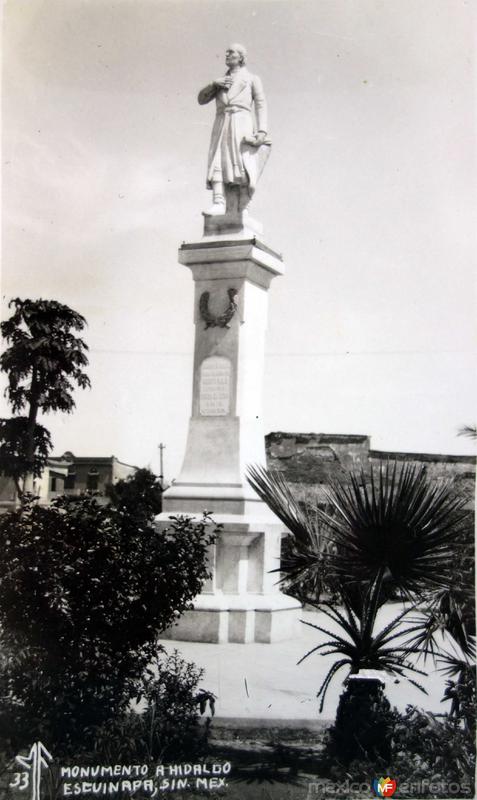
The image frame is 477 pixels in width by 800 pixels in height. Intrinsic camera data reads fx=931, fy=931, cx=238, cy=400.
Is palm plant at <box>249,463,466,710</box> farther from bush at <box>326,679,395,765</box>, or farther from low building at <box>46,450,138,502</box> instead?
low building at <box>46,450,138,502</box>

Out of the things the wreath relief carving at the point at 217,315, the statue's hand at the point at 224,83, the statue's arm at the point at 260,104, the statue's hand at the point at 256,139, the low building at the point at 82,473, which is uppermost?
the statue's hand at the point at 224,83

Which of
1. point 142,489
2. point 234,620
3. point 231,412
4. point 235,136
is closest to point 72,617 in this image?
point 234,620

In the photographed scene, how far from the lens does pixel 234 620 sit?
27.4ft

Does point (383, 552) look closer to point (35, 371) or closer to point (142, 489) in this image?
point (35, 371)

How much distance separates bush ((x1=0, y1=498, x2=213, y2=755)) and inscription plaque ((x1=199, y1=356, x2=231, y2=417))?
319cm

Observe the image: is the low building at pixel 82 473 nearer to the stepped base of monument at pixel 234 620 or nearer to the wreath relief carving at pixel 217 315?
the wreath relief carving at pixel 217 315

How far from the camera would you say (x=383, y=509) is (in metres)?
5.18

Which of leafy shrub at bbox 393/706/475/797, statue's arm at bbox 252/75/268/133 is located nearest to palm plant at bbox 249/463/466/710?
leafy shrub at bbox 393/706/475/797

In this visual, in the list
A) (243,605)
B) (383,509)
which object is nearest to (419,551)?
(383,509)

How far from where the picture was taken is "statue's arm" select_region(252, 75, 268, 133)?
877 centimetres

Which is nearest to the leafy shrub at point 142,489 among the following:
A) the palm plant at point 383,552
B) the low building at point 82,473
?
the low building at point 82,473

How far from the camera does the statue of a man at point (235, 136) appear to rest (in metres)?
8.81

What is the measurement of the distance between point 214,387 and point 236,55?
3106mm

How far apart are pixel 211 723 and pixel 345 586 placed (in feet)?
4.23
